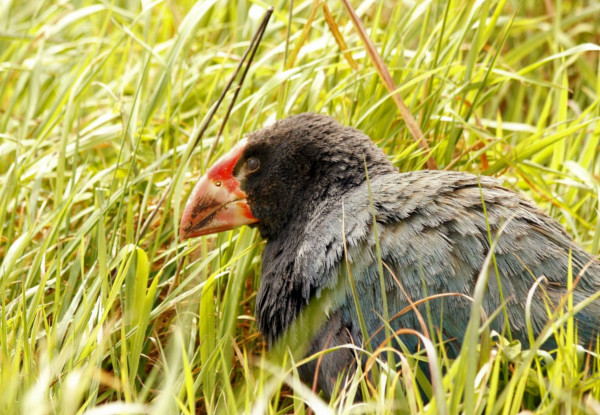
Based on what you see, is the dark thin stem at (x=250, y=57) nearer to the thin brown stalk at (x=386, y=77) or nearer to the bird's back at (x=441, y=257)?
the thin brown stalk at (x=386, y=77)

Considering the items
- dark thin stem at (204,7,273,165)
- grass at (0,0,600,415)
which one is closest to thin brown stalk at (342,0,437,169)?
grass at (0,0,600,415)

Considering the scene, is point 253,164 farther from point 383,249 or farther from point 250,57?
point 383,249

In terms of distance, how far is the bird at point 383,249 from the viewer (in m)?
2.27

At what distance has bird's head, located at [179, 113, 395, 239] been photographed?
266 centimetres

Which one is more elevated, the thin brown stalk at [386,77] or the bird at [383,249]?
the thin brown stalk at [386,77]

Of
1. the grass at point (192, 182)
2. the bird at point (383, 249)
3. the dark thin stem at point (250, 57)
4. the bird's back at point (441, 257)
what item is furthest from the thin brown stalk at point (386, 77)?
the bird's back at point (441, 257)

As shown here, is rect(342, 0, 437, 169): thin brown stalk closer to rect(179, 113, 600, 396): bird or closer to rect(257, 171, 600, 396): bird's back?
rect(179, 113, 600, 396): bird

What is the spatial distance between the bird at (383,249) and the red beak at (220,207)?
0.07 m

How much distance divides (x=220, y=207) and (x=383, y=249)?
27.6 inches

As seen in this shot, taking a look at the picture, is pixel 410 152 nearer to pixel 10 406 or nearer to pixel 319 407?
pixel 319 407

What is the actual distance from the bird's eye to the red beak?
43 mm

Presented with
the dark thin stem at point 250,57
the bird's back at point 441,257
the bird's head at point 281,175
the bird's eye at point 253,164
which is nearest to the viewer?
the bird's back at point 441,257

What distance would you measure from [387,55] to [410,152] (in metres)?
0.47

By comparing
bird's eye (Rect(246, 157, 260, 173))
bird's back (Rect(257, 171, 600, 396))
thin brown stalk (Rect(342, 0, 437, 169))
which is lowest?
bird's back (Rect(257, 171, 600, 396))
